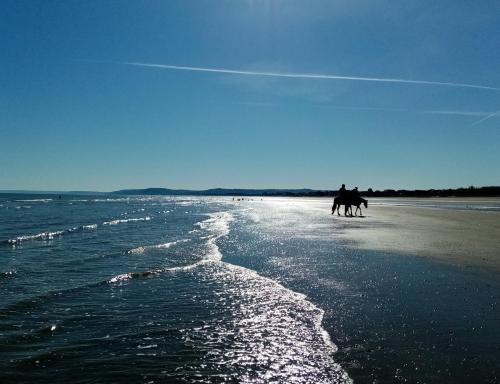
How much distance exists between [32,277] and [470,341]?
11.2 meters

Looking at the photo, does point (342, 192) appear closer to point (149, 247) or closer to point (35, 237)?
point (149, 247)

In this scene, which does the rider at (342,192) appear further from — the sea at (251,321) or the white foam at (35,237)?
the sea at (251,321)

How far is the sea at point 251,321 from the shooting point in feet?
18.0

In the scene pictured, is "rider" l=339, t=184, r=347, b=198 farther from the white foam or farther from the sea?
the sea

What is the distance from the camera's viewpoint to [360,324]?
7.23 meters

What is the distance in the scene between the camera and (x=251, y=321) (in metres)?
7.70

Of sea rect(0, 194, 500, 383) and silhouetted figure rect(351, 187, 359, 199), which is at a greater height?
silhouetted figure rect(351, 187, 359, 199)

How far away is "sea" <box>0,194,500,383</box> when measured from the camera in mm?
5473

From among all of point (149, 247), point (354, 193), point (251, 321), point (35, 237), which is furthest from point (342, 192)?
point (251, 321)

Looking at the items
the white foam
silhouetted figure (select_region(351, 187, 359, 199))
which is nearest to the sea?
the white foam

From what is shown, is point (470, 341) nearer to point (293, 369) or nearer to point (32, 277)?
point (293, 369)

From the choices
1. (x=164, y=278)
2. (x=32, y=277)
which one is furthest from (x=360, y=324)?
(x=32, y=277)

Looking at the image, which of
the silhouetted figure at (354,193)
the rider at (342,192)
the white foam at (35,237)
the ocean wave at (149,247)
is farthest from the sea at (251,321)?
the silhouetted figure at (354,193)

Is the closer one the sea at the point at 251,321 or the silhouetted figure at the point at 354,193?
the sea at the point at 251,321
